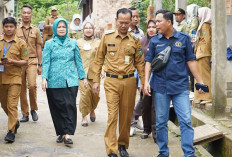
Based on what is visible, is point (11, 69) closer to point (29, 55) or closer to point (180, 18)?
point (29, 55)

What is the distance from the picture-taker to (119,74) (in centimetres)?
592

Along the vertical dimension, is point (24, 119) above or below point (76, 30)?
below

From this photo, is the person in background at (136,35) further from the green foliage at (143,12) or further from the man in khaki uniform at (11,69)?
the green foliage at (143,12)

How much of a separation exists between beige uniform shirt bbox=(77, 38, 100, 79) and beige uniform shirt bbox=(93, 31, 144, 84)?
7.11ft

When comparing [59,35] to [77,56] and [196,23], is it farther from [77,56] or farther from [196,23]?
[196,23]

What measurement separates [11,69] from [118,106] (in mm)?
2035

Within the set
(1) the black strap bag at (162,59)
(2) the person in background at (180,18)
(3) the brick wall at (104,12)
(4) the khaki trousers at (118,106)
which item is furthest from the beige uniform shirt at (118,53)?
(3) the brick wall at (104,12)

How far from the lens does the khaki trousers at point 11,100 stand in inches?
266

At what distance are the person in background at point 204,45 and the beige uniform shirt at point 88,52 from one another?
2.07 m

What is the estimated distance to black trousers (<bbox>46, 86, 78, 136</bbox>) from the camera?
264 inches

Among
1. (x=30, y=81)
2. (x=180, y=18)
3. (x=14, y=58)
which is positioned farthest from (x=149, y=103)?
(x=180, y=18)

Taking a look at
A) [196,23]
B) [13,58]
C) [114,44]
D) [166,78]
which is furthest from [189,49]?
[196,23]

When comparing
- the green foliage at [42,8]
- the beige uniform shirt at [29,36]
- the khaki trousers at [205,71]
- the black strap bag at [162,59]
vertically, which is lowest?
the khaki trousers at [205,71]

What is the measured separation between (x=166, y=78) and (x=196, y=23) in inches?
156
